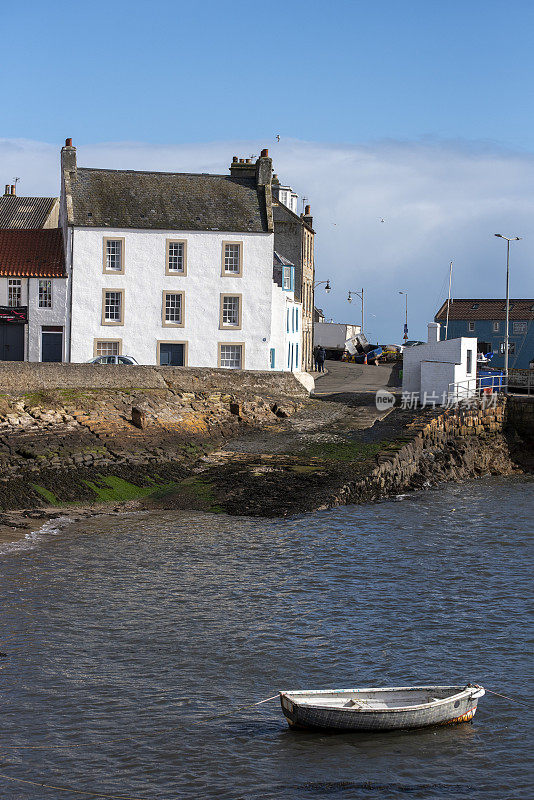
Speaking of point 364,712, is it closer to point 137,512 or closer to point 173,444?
point 137,512

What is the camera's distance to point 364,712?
13.0m

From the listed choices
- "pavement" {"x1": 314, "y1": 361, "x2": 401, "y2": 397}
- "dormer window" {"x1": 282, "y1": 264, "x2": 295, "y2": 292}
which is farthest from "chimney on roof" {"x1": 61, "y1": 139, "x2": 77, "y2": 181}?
"pavement" {"x1": 314, "y1": 361, "x2": 401, "y2": 397}

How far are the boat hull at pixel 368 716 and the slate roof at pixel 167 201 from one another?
3790cm

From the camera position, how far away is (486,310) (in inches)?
3716

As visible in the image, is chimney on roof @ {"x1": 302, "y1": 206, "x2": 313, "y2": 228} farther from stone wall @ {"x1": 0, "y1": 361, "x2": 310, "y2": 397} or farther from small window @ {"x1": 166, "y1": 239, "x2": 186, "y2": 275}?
stone wall @ {"x1": 0, "y1": 361, "x2": 310, "y2": 397}

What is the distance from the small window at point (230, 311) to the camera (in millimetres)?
49000

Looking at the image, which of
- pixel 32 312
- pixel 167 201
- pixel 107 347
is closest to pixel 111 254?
pixel 167 201

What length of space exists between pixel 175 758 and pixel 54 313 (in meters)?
37.6

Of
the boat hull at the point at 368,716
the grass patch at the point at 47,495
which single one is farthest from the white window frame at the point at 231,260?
the boat hull at the point at 368,716

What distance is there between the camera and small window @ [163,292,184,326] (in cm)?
4847

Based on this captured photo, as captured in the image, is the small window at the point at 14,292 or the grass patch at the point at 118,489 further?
the small window at the point at 14,292

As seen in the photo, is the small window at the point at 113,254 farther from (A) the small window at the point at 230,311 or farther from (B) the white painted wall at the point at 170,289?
(A) the small window at the point at 230,311

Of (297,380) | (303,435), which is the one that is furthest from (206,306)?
(303,435)

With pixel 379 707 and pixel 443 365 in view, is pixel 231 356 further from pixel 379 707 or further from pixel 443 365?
pixel 379 707
